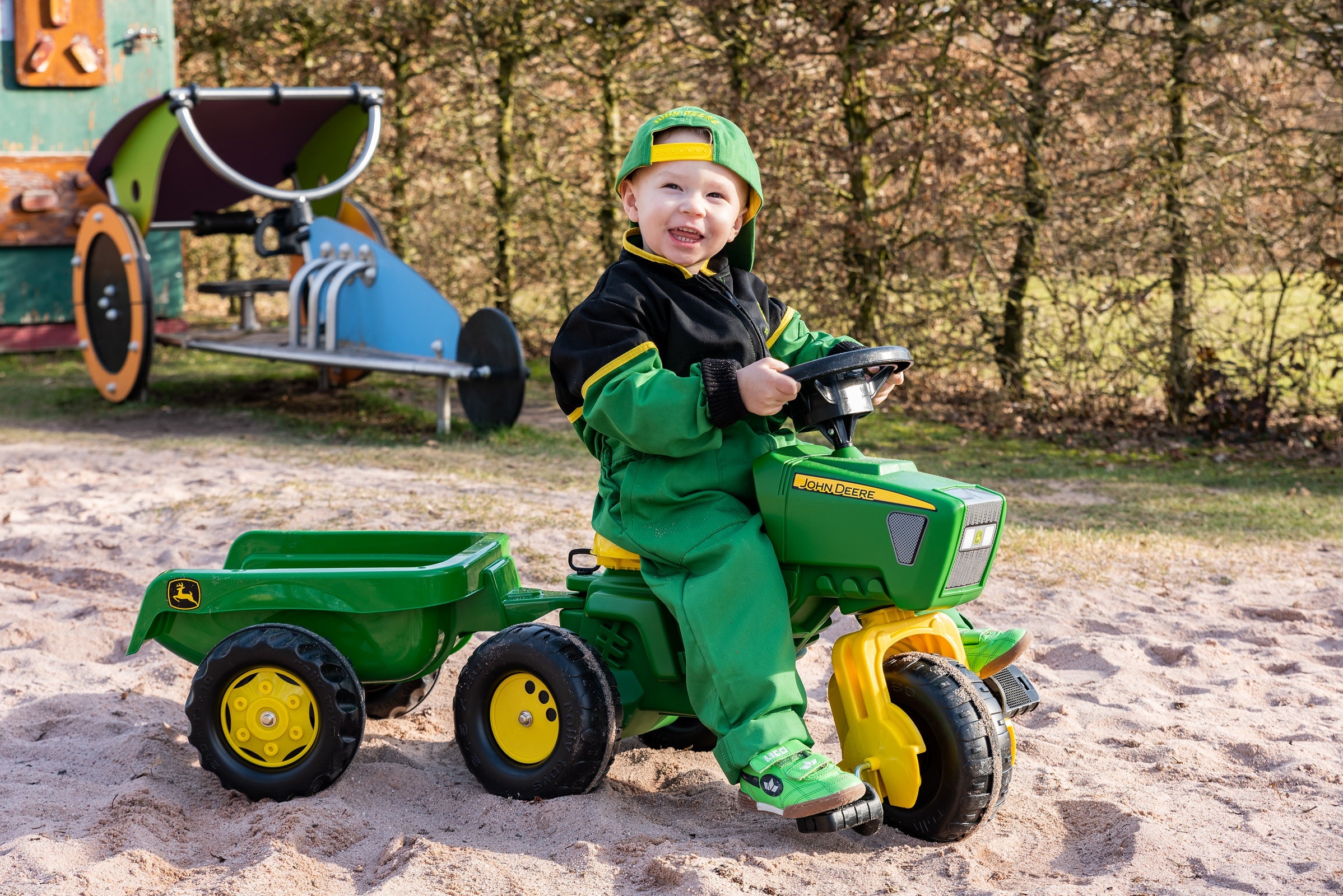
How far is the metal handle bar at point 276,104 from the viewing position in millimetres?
7473

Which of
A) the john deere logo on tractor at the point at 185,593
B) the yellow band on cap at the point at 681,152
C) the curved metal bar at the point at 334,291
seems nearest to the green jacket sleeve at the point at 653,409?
the yellow band on cap at the point at 681,152

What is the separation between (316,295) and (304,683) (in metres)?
5.33

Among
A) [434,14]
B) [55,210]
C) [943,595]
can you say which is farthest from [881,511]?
[434,14]

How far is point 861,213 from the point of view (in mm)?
8266

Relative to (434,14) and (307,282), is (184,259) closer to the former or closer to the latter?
(434,14)

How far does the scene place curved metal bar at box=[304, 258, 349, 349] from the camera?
25.2ft

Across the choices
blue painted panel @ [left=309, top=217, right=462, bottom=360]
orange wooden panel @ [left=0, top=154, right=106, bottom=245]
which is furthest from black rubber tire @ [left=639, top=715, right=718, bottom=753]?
orange wooden panel @ [left=0, top=154, right=106, bottom=245]

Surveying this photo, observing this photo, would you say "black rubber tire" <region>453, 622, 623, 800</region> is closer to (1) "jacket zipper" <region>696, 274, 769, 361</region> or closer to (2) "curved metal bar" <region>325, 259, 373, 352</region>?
(1) "jacket zipper" <region>696, 274, 769, 361</region>

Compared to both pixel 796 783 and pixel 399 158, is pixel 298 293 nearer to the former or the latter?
pixel 399 158

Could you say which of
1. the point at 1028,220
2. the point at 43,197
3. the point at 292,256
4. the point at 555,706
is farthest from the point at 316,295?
the point at 555,706

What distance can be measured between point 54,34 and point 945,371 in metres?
6.70

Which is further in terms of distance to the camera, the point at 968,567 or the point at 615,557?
the point at 615,557

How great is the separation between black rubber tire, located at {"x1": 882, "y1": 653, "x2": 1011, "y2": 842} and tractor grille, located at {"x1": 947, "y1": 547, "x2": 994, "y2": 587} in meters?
0.17

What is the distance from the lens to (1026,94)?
25.3 feet
